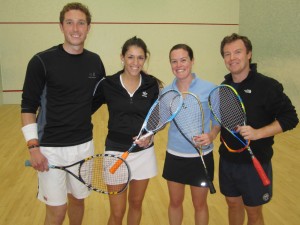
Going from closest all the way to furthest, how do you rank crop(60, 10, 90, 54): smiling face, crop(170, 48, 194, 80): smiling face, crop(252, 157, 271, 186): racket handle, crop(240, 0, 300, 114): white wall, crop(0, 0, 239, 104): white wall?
crop(252, 157, 271, 186): racket handle → crop(60, 10, 90, 54): smiling face → crop(170, 48, 194, 80): smiling face → crop(240, 0, 300, 114): white wall → crop(0, 0, 239, 104): white wall

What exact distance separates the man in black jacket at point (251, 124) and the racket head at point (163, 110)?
1.00ft

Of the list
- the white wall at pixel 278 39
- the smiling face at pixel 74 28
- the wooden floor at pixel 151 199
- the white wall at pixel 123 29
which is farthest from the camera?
the white wall at pixel 123 29

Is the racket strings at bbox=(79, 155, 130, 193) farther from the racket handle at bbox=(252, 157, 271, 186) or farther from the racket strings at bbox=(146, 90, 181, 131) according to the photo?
the racket handle at bbox=(252, 157, 271, 186)

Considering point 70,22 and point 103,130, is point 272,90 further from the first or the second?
point 103,130

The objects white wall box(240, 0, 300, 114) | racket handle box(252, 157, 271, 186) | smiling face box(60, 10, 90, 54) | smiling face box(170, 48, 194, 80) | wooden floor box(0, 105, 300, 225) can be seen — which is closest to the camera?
racket handle box(252, 157, 271, 186)

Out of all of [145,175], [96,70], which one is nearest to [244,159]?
[145,175]

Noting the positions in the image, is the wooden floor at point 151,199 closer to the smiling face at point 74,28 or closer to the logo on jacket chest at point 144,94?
the logo on jacket chest at point 144,94

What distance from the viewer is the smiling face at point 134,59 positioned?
1.78 m

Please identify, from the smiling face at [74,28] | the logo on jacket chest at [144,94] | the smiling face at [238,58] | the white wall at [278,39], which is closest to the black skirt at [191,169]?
the logo on jacket chest at [144,94]

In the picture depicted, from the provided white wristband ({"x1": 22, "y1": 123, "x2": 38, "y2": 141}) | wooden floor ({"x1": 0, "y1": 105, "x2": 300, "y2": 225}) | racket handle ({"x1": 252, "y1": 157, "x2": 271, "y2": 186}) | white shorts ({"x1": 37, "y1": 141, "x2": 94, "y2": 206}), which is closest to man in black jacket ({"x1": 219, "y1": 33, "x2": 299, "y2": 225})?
racket handle ({"x1": 252, "y1": 157, "x2": 271, "y2": 186})

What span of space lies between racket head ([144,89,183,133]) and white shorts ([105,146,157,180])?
0.50ft

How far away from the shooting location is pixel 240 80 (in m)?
1.73

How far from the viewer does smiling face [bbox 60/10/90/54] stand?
5.52 ft

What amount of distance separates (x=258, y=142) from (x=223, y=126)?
0.20 meters
